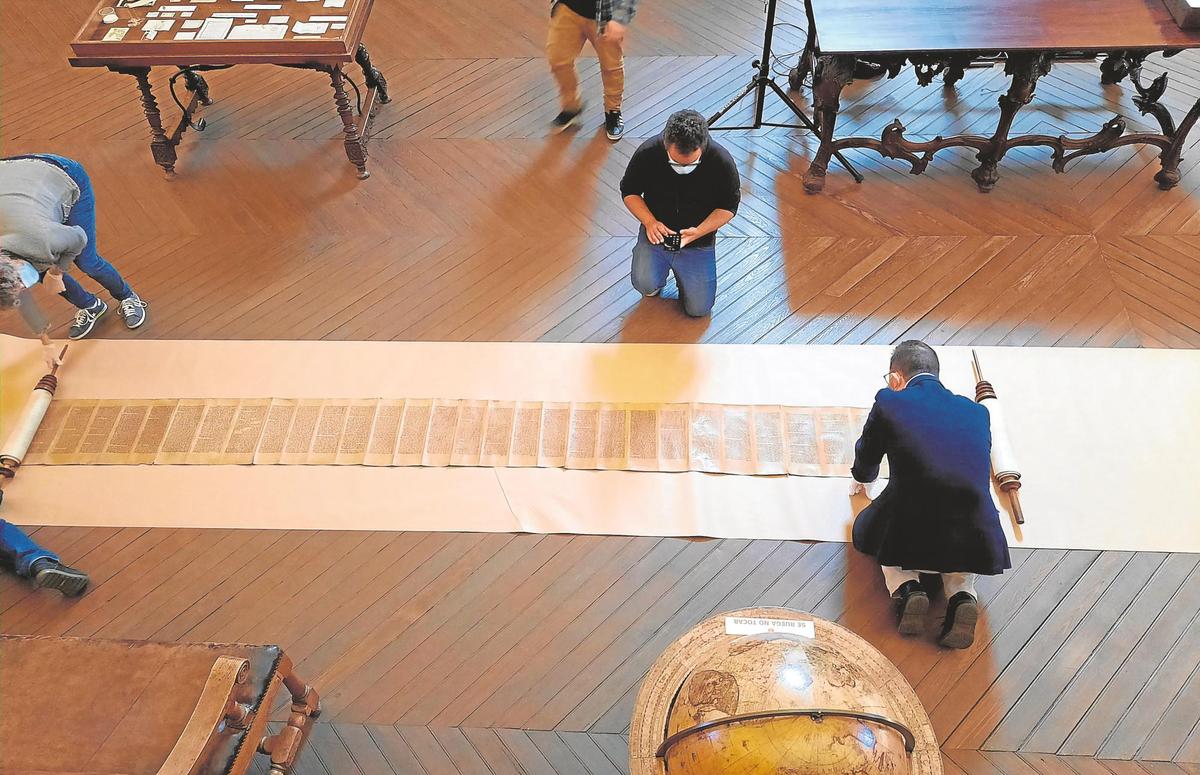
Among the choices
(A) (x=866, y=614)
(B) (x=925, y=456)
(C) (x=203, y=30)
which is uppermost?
(C) (x=203, y=30)

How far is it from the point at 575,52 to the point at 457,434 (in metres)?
2.75

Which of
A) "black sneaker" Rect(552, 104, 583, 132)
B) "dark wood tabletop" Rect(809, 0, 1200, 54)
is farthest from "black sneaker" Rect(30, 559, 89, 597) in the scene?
"dark wood tabletop" Rect(809, 0, 1200, 54)

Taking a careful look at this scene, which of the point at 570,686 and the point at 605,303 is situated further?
the point at 605,303

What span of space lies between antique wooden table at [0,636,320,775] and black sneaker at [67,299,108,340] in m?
2.36

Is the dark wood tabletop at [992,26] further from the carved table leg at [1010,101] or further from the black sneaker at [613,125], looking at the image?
the black sneaker at [613,125]

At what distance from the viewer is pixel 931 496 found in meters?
3.19

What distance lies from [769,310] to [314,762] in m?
3.20

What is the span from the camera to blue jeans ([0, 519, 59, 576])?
3.80 meters

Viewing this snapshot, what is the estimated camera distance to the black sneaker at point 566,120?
585cm

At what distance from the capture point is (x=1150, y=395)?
14.1ft

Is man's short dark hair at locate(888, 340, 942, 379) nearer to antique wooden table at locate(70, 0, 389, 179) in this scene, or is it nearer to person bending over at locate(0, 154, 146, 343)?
antique wooden table at locate(70, 0, 389, 179)

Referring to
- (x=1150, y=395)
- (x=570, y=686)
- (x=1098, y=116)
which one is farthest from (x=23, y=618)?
(x=1098, y=116)

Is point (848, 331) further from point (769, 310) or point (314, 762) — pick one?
point (314, 762)

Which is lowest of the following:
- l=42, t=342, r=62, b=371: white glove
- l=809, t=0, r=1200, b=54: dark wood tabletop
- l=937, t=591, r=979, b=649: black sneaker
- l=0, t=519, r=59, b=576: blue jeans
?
l=937, t=591, r=979, b=649: black sneaker
